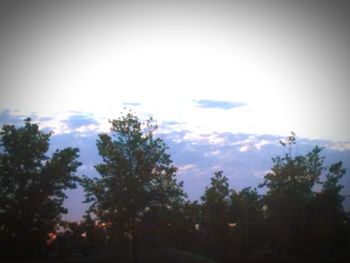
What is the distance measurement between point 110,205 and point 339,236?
23.5 m

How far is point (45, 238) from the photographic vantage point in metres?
36.5

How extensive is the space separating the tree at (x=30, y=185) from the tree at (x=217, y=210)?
64.5 feet

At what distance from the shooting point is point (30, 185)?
36.8 m

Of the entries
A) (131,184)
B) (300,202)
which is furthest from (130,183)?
(300,202)

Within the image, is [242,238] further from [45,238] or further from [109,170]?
[45,238]

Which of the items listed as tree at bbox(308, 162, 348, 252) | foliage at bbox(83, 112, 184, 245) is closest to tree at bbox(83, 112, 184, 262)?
foliage at bbox(83, 112, 184, 245)

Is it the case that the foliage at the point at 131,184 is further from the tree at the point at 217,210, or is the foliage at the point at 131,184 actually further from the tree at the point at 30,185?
the tree at the point at 217,210

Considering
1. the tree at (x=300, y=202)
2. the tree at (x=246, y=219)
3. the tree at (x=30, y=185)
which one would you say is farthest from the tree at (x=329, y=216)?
the tree at (x=30, y=185)

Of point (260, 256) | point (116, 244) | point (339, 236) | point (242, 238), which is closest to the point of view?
point (116, 244)

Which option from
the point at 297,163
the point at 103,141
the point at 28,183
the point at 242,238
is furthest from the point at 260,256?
the point at 28,183

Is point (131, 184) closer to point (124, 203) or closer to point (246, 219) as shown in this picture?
point (124, 203)

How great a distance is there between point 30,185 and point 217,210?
2459cm

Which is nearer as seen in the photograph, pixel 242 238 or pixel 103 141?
pixel 103 141

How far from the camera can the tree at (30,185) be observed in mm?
35156
